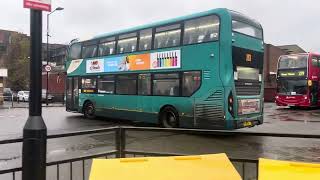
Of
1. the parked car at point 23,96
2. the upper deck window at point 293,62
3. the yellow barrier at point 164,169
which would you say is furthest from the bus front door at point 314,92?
the parked car at point 23,96

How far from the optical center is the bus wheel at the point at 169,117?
1543 centimetres

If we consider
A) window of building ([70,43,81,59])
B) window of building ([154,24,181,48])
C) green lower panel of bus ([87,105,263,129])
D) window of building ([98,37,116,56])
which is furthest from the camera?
window of building ([70,43,81,59])

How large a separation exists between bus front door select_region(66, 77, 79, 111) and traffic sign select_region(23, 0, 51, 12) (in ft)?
56.4

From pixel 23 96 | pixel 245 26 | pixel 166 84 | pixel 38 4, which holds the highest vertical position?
pixel 245 26

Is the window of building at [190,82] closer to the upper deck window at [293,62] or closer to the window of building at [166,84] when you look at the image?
the window of building at [166,84]

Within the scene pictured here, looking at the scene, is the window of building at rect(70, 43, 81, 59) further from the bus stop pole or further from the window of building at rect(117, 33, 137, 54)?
the bus stop pole

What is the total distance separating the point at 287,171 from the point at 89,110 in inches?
719

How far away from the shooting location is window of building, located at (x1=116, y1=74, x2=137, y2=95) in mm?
17364

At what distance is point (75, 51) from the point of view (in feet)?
69.7

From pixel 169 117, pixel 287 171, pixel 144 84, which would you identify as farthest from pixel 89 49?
pixel 287 171

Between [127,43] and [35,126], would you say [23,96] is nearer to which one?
[127,43]

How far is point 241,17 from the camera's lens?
14484 millimetres

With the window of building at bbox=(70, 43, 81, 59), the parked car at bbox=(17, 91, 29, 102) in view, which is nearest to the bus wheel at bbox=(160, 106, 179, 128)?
the window of building at bbox=(70, 43, 81, 59)

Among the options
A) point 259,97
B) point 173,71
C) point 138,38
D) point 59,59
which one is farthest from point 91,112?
point 59,59
